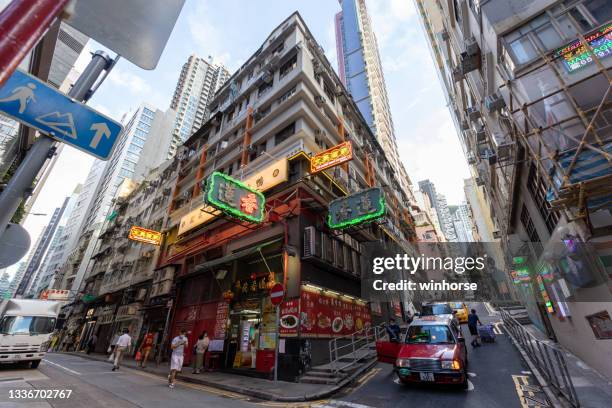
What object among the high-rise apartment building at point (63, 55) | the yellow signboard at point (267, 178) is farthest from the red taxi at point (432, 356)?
the high-rise apartment building at point (63, 55)

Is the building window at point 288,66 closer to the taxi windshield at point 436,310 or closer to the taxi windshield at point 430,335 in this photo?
the taxi windshield at point 430,335

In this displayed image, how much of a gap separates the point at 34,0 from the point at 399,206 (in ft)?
130

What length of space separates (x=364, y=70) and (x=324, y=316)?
77.9 m

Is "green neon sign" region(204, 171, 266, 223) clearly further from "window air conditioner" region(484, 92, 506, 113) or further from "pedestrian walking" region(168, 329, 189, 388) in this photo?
"window air conditioner" region(484, 92, 506, 113)

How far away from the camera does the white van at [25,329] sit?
39.4 feet

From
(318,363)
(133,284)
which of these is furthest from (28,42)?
(133,284)

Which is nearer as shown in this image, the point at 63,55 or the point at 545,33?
the point at 63,55

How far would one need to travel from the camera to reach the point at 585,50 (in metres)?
8.40

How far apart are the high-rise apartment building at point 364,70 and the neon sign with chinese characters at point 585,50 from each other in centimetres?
4734

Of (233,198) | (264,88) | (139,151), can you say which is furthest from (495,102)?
(139,151)

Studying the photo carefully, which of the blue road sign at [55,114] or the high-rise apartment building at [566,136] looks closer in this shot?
the blue road sign at [55,114]

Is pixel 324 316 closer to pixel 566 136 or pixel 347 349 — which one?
pixel 347 349

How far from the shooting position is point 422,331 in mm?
10023

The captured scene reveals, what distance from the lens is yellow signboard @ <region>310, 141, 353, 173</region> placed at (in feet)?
48.9
